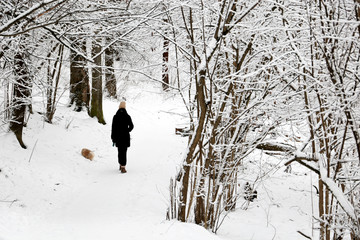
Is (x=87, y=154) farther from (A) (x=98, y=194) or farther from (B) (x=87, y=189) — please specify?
(A) (x=98, y=194)

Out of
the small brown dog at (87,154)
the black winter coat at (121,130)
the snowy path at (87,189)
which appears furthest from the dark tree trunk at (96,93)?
the black winter coat at (121,130)

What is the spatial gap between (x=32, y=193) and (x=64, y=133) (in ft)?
12.6

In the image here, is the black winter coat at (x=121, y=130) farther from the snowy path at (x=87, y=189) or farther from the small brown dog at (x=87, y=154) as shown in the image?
the small brown dog at (x=87, y=154)

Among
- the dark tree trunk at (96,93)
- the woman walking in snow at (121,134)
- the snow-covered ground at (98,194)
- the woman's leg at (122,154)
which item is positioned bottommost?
the snow-covered ground at (98,194)

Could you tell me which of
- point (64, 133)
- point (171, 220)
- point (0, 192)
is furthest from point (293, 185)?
point (0, 192)

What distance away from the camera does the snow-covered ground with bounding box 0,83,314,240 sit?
4.69 m

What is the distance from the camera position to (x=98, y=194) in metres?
6.56

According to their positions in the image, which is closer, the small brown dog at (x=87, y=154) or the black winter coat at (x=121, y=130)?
the black winter coat at (x=121, y=130)

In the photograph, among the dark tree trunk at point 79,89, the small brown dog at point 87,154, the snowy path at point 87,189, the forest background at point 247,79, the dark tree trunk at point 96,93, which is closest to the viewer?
the forest background at point 247,79

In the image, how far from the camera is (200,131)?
4.50 m

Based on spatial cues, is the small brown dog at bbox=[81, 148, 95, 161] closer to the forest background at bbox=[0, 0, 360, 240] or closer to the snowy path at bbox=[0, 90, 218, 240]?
the snowy path at bbox=[0, 90, 218, 240]

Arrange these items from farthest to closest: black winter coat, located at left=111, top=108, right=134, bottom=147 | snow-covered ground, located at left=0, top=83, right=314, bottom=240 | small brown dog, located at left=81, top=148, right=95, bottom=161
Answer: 1. small brown dog, located at left=81, top=148, right=95, bottom=161
2. black winter coat, located at left=111, top=108, right=134, bottom=147
3. snow-covered ground, located at left=0, top=83, right=314, bottom=240

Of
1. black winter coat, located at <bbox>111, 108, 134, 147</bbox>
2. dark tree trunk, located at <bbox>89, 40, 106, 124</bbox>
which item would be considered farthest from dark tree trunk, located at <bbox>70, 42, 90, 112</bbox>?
black winter coat, located at <bbox>111, 108, 134, 147</bbox>

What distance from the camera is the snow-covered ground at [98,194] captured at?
4.69 metres
